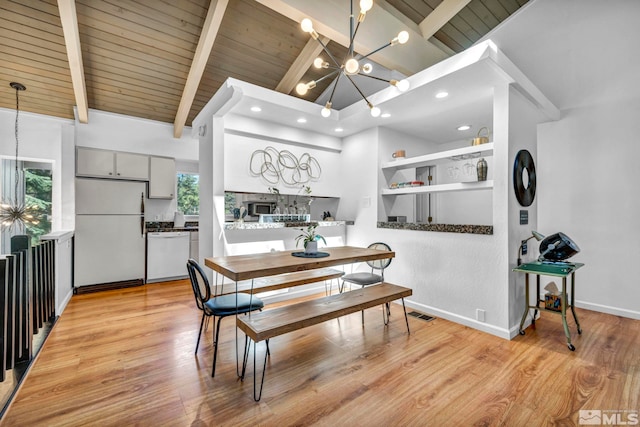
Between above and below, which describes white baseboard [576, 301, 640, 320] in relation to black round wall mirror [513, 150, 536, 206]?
below

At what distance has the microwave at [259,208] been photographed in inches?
168

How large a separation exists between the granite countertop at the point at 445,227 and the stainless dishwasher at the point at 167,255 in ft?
11.2

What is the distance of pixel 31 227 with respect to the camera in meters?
4.36

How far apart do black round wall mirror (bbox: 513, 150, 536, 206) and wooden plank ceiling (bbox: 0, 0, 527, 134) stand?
2109 mm

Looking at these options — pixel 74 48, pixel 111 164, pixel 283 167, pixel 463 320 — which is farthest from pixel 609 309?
pixel 111 164

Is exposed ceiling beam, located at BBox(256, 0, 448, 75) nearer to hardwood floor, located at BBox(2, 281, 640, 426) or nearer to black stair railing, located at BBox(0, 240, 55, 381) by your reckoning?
black stair railing, located at BBox(0, 240, 55, 381)

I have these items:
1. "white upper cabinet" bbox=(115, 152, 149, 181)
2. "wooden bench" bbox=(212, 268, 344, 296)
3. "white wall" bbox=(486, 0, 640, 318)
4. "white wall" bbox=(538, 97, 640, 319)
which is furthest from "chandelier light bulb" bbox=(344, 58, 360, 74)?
"white upper cabinet" bbox=(115, 152, 149, 181)

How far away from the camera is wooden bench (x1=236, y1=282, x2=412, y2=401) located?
188cm

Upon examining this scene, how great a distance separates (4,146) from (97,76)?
5.73ft

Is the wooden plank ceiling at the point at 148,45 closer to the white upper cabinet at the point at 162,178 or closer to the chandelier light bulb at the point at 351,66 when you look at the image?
the white upper cabinet at the point at 162,178

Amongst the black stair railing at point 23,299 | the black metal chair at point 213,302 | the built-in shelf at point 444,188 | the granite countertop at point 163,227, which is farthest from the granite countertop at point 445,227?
the black stair railing at point 23,299

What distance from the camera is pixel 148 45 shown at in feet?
12.3

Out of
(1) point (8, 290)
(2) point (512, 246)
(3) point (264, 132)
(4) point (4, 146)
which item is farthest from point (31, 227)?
(2) point (512, 246)

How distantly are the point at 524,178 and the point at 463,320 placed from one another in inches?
63.7
